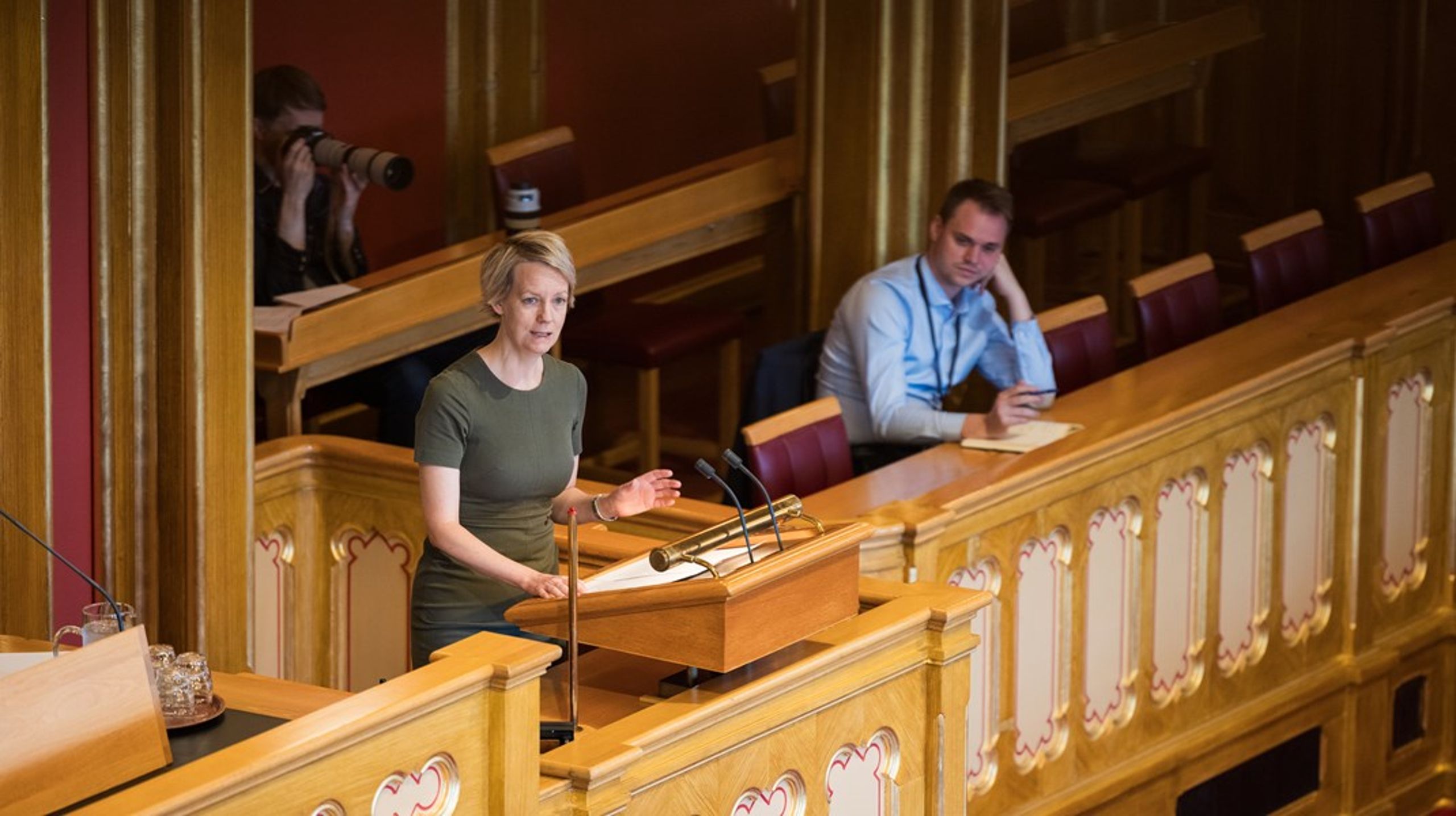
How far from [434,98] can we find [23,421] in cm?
312

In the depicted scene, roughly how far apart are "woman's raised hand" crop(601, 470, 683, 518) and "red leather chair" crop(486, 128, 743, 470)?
9.35 feet

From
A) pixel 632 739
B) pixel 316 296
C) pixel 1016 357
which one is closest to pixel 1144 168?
pixel 1016 357

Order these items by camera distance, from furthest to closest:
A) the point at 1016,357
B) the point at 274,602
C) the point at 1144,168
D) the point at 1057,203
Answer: the point at 1144,168, the point at 1057,203, the point at 1016,357, the point at 274,602

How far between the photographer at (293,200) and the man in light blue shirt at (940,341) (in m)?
1.24

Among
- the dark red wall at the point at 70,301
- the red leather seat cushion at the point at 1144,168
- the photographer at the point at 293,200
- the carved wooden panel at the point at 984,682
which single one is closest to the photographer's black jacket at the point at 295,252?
the photographer at the point at 293,200

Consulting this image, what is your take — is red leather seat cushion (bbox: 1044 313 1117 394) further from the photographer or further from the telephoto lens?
the photographer

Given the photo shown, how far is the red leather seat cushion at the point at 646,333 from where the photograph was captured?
22.2 ft

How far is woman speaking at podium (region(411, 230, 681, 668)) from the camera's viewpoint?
12.6 feet

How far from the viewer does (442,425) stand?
3838 mm

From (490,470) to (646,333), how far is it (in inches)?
115

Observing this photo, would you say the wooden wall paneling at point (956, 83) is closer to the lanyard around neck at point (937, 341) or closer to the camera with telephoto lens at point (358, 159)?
the lanyard around neck at point (937, 341)

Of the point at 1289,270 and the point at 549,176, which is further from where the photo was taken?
the point at 549,176

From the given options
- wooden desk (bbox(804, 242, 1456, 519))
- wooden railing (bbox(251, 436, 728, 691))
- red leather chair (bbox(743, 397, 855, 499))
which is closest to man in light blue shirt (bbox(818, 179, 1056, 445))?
wooden desk (bbox(804, 242, 1456, 519))

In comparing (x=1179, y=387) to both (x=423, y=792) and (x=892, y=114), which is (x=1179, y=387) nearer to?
(x=892, y=114)
